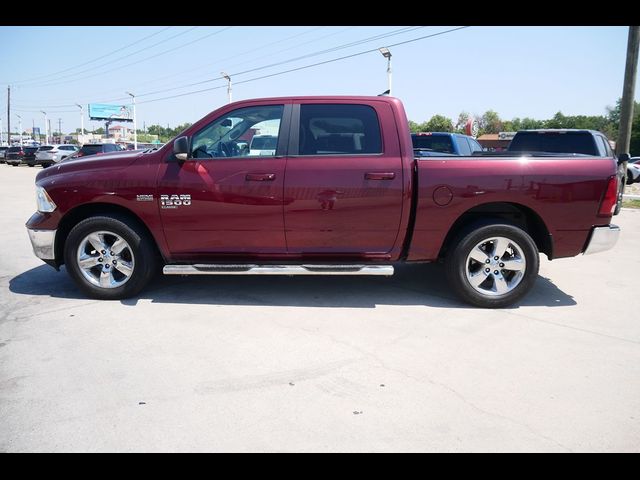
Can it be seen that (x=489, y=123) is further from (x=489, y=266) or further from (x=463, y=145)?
(x=489, y=266)

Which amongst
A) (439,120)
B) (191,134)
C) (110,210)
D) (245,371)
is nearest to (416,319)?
(245,371)

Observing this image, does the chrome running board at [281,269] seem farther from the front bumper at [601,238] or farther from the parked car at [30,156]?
the parked car at [30,156]

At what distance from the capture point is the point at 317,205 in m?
4.44

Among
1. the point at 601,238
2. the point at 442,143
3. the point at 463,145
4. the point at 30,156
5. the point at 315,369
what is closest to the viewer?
the point at 315,369

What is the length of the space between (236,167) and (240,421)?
8.25 feet

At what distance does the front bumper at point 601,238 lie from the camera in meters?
4.49

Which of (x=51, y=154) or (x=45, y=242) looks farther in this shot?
(x=51, y=154)

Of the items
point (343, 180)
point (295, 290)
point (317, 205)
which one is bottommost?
point (295, 290)

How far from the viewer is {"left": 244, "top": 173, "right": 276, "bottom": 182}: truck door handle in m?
4.44

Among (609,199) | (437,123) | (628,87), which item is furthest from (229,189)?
(437,123)

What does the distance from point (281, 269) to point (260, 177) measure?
90 cm

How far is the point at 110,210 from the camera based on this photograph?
4.70m

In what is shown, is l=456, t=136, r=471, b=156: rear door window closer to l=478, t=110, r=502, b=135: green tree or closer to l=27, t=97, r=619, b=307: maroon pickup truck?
l=27, t=97, r=619, b=307: maroon pickup truck

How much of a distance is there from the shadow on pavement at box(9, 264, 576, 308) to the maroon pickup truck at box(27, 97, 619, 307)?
387 mm
